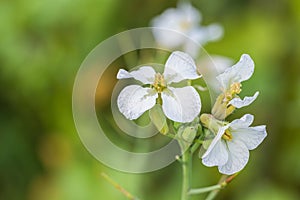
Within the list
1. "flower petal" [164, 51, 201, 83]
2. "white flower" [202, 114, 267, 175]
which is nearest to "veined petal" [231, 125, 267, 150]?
"white flower" [202, 114, 267, 175]

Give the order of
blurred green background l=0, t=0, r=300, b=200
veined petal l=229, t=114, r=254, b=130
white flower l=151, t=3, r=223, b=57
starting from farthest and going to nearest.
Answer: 1. blurred green background l=0, t=0, r=300, b=200
2. white flower l=151, t=3, r=223, b=57
3. veined petal l=229, t=114, r=254, b=130

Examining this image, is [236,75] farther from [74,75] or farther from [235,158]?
[74,75]

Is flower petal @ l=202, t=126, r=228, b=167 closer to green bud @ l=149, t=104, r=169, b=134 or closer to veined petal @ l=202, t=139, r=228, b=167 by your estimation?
veined petal @ l=202, t=139, r=228, b=167

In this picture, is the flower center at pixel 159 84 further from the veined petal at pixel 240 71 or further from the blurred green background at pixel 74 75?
the blurred green background at pixel 74 75

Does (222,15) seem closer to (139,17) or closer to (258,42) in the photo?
(258,42)

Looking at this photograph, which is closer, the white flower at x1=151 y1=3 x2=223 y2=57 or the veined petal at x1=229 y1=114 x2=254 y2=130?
the veined petal at x1=229 y1=114 x2=254 y2=130

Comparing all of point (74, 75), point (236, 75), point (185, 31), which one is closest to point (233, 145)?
point (236, 75)
